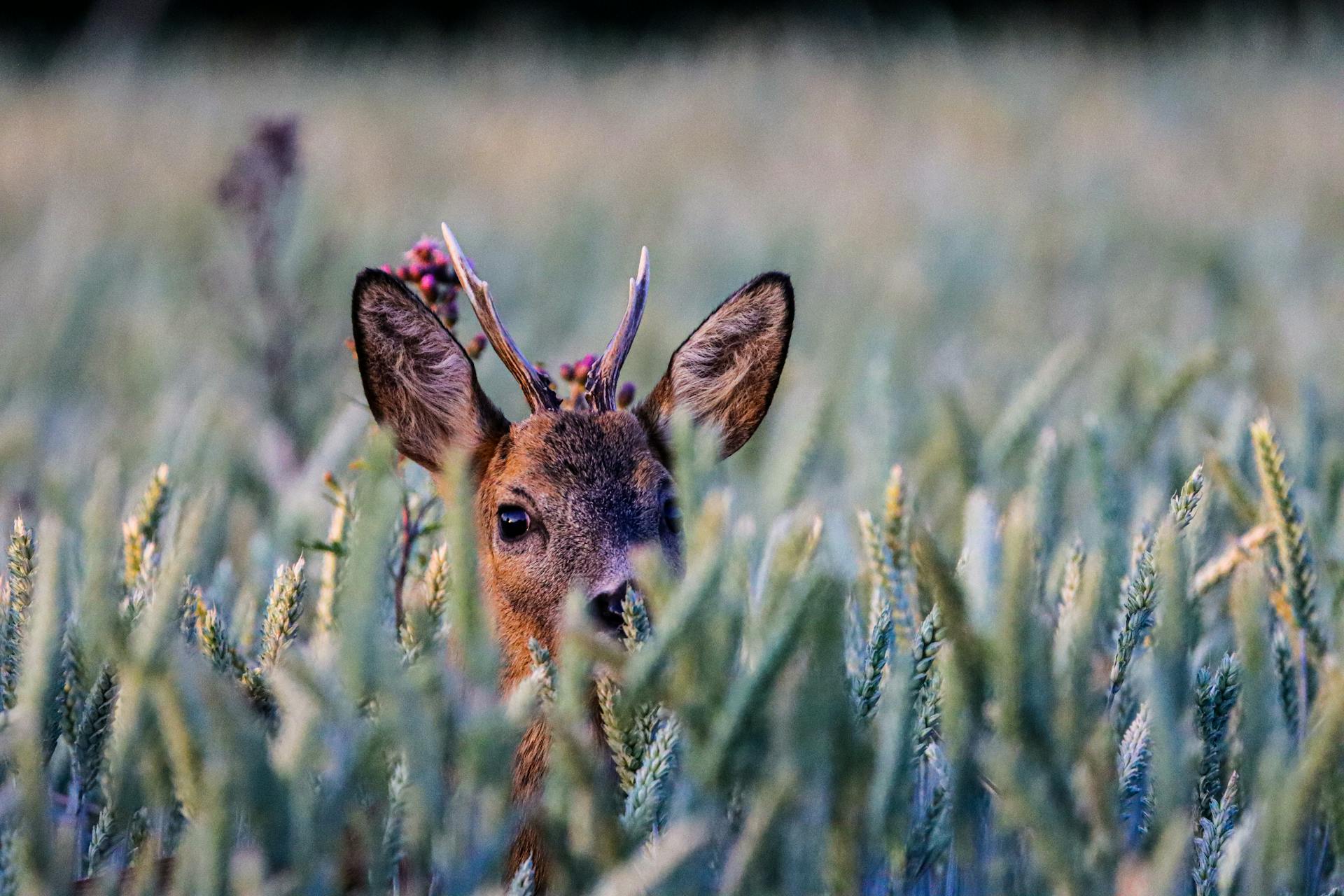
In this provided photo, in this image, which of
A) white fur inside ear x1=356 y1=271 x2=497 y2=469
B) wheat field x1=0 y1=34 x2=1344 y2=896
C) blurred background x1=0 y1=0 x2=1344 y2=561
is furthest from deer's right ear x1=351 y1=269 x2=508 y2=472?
blurred background x1=0 y1=0 x2=1344 y2=561

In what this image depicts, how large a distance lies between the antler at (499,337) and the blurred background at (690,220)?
12.6 inches

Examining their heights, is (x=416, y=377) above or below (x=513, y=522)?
above

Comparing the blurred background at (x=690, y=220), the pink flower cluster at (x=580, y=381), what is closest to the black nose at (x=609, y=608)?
the pink flower cluster at (x=580, y=381)

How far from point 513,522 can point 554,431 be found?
13 cm

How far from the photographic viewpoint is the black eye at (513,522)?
192 cm

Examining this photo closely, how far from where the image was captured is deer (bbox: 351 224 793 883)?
1857 millimetres

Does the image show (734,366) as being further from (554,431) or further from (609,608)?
(609,608)

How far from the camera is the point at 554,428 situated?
1.96 meters

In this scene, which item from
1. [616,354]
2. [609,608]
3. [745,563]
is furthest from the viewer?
[616,354]

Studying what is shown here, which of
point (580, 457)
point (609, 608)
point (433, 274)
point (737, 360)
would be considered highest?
point (433, 274)

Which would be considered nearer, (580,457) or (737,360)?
(580,457)

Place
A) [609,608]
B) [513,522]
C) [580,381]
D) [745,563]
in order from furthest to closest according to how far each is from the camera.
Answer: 1. [580,381]
2. [513,522]
3. [609,608]
4. [745,563]

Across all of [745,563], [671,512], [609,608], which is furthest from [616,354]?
[745,563]

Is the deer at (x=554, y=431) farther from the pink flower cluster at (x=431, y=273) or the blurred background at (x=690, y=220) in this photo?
the blurred background at (x=690, y=220)
